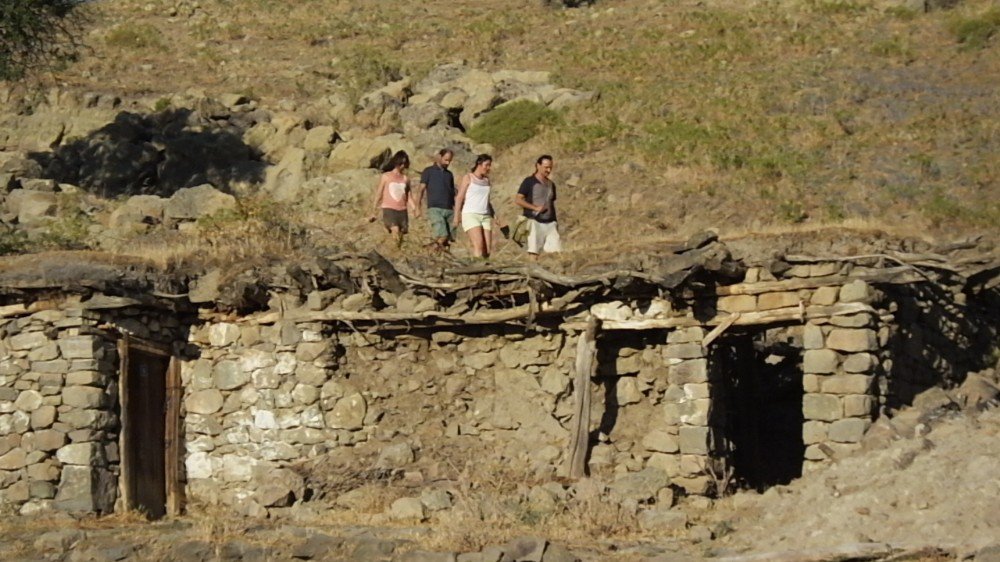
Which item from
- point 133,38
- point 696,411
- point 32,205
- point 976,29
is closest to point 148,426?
point 696,411

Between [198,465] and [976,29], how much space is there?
27.0 m

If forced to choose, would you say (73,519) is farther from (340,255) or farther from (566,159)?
(566,159)

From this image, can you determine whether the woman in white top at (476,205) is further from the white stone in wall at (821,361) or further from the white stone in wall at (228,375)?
the white stone in wall at (821,361)

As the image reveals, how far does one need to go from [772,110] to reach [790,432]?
1681 centimetres

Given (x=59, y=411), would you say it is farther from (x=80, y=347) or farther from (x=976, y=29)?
(x=976, y=29)

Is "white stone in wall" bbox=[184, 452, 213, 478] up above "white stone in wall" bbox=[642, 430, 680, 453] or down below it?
below

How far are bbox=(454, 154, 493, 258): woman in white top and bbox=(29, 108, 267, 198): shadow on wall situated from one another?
1265cm

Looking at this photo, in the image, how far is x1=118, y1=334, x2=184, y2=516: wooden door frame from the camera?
15016mm

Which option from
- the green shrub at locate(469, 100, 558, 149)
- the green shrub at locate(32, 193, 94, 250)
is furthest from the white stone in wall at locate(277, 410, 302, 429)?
the green shrub at locate(469, 100, 558, 149)

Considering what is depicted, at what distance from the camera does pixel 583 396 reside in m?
14.4

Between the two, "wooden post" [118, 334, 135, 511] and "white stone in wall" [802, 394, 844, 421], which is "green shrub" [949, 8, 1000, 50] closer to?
→ "white stone in wall" [802, 394, 844, 421]

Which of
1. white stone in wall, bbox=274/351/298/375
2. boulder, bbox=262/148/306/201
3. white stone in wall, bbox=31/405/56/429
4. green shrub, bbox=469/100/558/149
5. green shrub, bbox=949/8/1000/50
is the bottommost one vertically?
white stone in wall, bbox=31/405/56/429

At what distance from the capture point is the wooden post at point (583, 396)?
1434 cm

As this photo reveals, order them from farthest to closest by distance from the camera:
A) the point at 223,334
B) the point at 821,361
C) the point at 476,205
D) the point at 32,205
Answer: the point at 32,205, the point at 476,205, the point at 223,334, the point at 821,361
